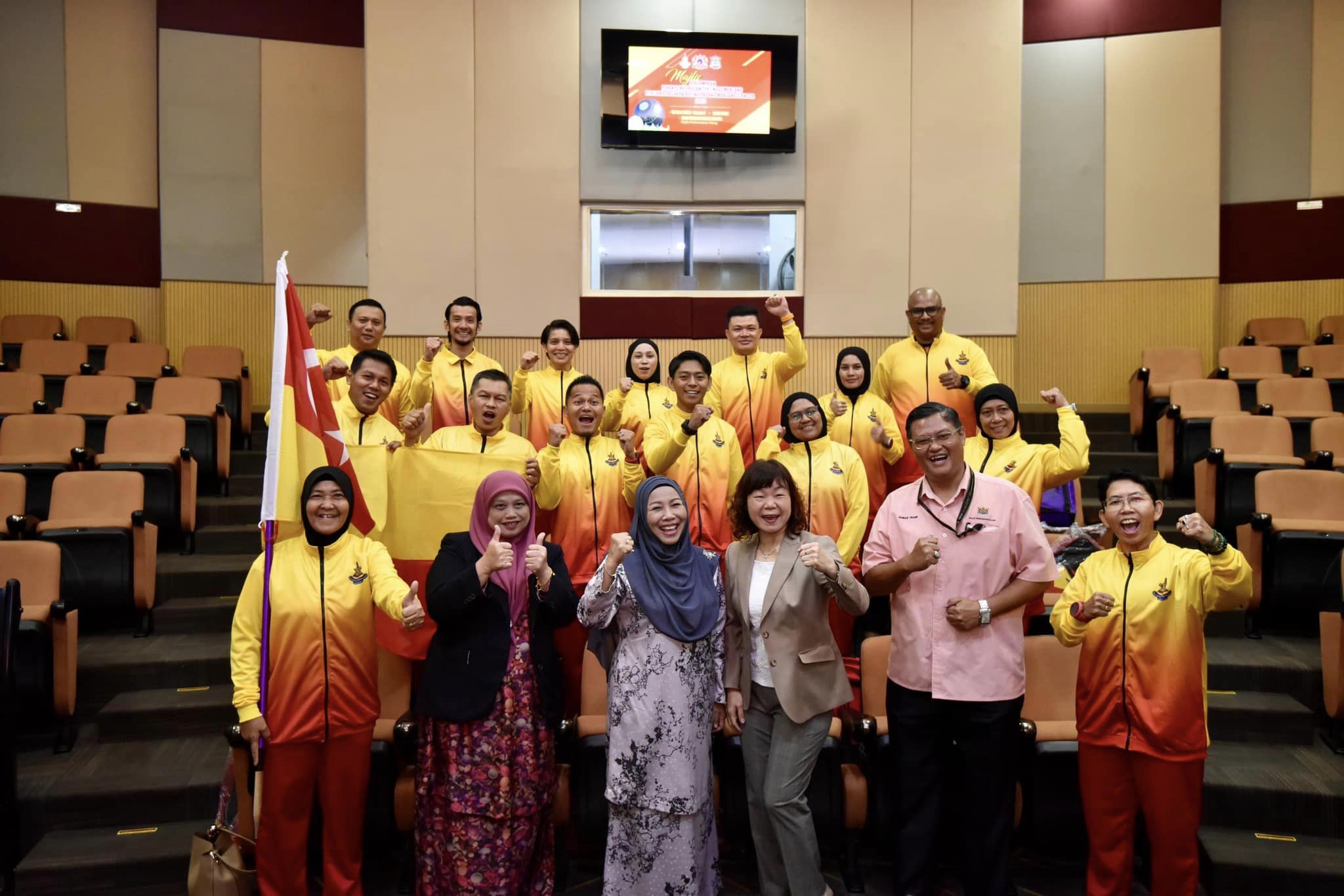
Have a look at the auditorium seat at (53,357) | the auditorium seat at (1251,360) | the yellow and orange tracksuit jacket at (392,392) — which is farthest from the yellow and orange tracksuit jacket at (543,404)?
the auditorium seat at (1251,360)

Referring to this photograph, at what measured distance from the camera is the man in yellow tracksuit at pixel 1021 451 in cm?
364

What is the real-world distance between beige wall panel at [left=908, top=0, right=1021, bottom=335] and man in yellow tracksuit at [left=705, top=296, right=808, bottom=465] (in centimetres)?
229

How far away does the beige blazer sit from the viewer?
2641 millimetres

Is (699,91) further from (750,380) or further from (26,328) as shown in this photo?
(26,328)

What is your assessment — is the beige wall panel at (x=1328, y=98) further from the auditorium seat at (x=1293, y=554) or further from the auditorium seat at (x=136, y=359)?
the auditorium seat at (x=136, y=359)

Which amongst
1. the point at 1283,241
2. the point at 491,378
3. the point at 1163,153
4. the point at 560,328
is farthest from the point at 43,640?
the point at 1283,241

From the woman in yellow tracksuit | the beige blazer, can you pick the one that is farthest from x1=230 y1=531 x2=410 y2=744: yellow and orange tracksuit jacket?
Result: the beige blazer

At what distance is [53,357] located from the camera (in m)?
6.91

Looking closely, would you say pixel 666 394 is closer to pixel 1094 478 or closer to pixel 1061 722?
pixel 1061 722

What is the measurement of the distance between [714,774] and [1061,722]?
3.91 feet

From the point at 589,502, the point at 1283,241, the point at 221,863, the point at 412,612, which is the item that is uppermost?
the point at 1283,241

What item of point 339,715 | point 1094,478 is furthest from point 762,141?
point 339,715

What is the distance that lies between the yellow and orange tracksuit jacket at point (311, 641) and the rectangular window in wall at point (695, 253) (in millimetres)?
4132

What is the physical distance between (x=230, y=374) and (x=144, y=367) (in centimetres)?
69
